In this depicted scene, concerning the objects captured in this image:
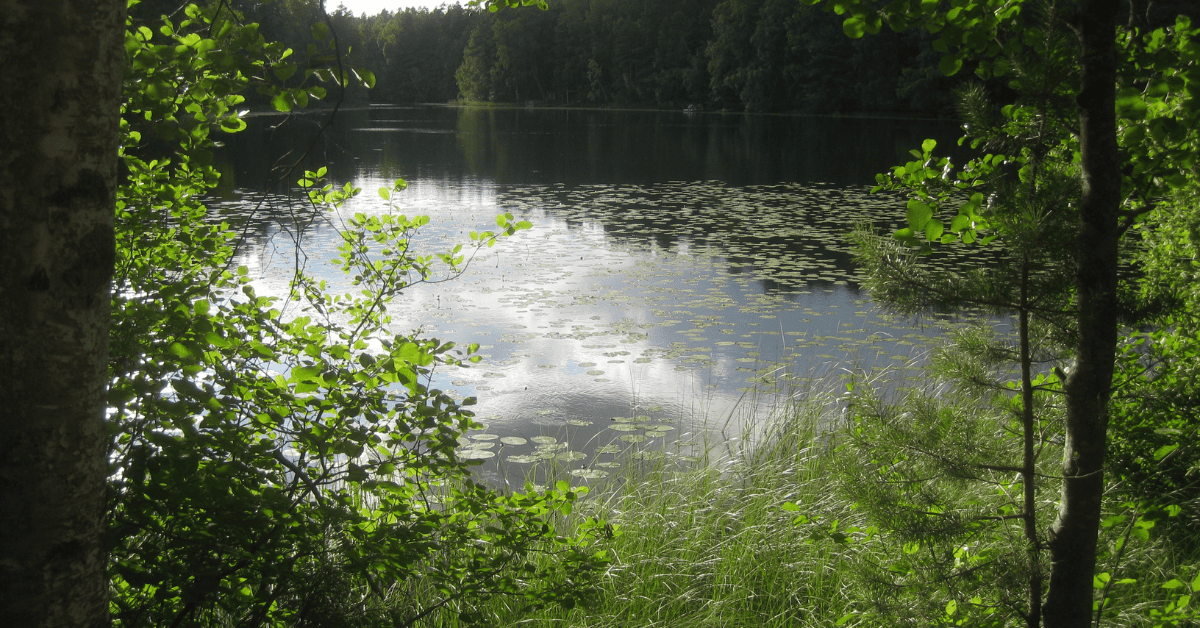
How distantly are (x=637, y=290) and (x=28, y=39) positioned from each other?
832 cm

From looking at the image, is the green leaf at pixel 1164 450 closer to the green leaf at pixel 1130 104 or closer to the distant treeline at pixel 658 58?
the green leaf at pixel 1130 104

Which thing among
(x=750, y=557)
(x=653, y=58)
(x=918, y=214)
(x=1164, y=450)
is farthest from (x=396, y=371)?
(x=653, y=58)

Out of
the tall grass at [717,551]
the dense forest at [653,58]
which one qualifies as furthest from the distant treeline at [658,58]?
the tall grass at [717,551]

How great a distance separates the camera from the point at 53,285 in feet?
3.63

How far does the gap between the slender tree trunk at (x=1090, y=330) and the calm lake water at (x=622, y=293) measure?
64.7 inches

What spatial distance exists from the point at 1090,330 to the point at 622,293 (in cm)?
743

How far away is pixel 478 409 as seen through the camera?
5840mm

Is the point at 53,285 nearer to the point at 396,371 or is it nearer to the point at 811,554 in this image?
the point at 396,371

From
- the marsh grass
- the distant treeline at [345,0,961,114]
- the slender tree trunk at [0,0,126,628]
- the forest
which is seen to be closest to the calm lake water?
the forest

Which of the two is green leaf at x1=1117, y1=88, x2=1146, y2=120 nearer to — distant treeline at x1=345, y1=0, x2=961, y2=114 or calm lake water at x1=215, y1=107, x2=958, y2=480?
calm lake water at x1=215, y1=107, x2=958, y2=480

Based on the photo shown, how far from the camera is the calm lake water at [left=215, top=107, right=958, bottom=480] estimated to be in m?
5.67

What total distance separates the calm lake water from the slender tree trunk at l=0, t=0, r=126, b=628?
500 millimetres

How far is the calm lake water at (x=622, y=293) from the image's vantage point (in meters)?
5.67

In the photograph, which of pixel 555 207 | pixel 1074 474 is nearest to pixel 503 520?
pixel 1074 474
